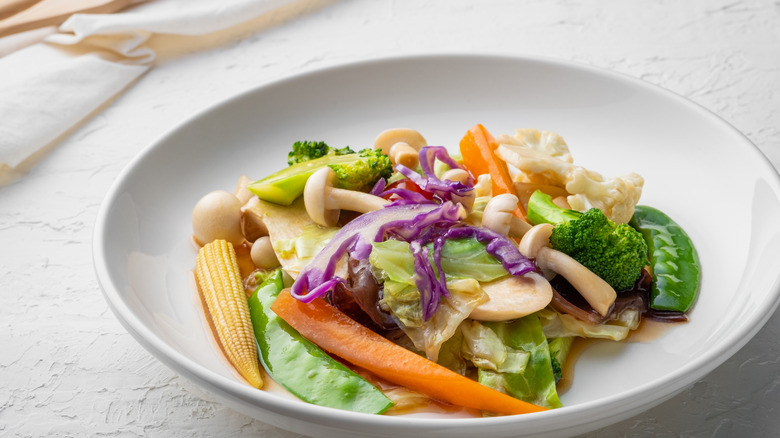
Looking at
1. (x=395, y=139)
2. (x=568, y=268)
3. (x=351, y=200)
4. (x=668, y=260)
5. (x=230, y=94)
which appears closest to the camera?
(x=568, y=268)

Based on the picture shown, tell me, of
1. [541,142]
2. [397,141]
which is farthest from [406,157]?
[541,142]

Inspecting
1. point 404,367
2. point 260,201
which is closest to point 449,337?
point 404,367

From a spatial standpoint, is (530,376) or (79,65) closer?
(530,376)

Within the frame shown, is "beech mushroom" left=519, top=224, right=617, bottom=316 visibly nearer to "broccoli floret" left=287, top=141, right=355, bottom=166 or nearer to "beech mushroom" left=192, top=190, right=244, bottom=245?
"broccoli floret" left=287, top=141, right=355, bottom=166

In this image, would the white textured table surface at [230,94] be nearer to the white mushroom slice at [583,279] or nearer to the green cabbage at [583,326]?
the green cabbage at [583,326]

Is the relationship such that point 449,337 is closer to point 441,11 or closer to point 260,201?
point 260,201

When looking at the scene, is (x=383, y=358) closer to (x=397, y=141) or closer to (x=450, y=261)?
(x=450, y=261)

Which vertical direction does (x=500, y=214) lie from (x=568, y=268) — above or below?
above
